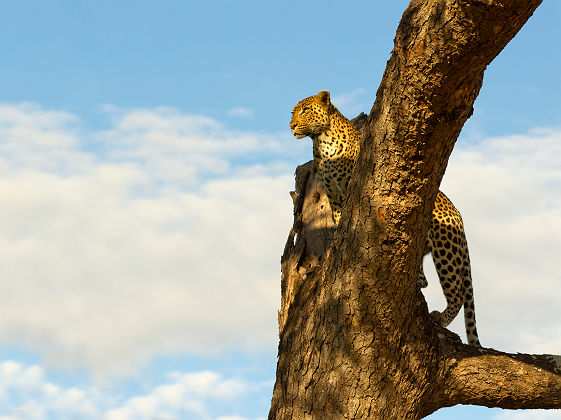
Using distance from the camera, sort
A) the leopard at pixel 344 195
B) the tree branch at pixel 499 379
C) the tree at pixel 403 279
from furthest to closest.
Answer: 1. the leopard at pixel 344 195
2. the tree branch at pixel 499 379
3. the tree at pixel 403 279

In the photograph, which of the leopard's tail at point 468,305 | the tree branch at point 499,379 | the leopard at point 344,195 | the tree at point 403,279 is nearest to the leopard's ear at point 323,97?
the leopard at point 344,195

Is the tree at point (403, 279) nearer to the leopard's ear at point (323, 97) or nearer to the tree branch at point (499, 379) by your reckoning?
the tree branch at point (499, 379)

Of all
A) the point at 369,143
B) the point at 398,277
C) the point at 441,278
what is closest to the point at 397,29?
the point at 369,143

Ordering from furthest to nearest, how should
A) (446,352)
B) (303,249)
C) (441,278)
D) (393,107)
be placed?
(303,249)
(441,278)
(446,352)
(393,107)

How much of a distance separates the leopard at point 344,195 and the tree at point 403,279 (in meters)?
1.23

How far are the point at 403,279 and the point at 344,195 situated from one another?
2.95 meters

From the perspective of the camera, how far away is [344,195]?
873 centimetres

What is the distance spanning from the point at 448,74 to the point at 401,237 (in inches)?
51.7

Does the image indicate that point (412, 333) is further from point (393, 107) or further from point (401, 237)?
point (393, 107)

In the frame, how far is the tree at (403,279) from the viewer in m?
4.96

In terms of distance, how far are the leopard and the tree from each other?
1.23 metres

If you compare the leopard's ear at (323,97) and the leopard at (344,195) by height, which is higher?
the leopard's ear at (323,97)

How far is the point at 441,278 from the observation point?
8.66 m

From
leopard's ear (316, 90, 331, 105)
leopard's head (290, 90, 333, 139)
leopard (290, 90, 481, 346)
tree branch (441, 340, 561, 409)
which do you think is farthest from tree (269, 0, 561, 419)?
leopard's ear (316, 90, 331, 105)
